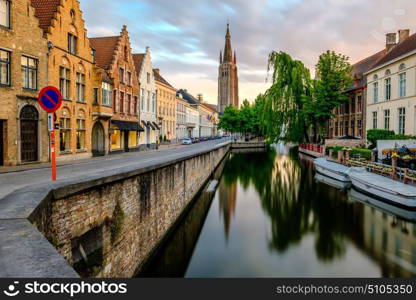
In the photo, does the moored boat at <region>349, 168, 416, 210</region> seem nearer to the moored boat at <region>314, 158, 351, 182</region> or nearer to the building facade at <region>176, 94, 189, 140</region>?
the moored boat at <region>314, 158, 351, 182</region>

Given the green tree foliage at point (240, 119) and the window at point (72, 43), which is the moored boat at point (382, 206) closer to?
the window at point (72, 43)

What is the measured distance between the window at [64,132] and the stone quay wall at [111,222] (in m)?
10.4

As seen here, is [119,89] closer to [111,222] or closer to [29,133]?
[29,133]

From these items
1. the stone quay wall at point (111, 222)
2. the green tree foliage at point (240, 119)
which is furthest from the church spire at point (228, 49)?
the stone quay wall at point (111, 222)

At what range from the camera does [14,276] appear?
2514 mm

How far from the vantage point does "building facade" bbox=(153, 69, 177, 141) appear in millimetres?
46250

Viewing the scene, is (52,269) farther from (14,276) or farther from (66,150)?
(66,150)

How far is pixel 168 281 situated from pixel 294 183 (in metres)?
23.5

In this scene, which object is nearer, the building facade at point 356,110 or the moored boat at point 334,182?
the moored boat at point 334,182

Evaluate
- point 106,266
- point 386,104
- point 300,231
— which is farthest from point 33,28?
point 386,104

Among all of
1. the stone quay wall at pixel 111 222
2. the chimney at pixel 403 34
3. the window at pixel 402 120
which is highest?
the chimney at pixel 403 34

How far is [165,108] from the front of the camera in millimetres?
49438

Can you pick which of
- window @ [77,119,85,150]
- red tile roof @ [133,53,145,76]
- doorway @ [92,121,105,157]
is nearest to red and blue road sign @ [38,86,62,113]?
window @ [77,119,85,150]

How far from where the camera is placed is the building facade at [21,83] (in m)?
14.7
